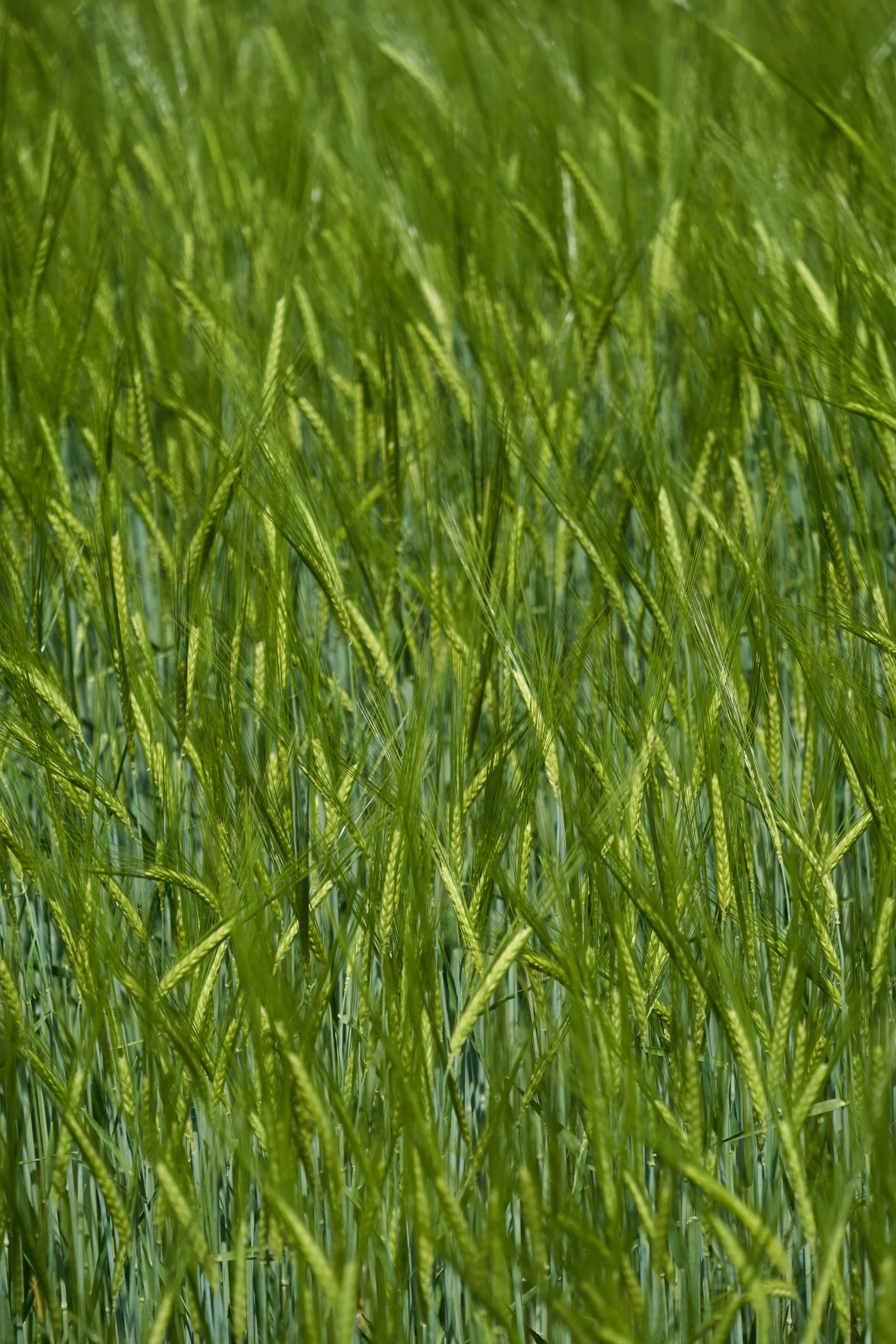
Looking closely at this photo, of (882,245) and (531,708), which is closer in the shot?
(531,708)

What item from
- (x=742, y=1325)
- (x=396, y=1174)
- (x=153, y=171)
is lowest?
(x=742, y=1325)

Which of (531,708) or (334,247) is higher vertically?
(334,247)

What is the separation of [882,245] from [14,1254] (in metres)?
1.21

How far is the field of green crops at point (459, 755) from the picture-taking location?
645 millimetres

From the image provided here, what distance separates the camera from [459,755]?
2.56 ft

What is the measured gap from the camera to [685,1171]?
1.90 feet

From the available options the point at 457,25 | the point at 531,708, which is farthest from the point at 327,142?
the point at 531,708

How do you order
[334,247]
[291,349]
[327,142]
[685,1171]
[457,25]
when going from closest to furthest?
1. [685,1171]
2. [291,349]
3. [334,247]
4. [327,142]
5. [457,25]

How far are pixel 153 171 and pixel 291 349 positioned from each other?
0.65 metres

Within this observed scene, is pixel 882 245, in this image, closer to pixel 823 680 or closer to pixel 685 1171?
pixel 823 680

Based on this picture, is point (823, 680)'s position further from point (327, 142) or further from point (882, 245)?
point (327, 142)

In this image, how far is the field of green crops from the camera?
0.65 meters

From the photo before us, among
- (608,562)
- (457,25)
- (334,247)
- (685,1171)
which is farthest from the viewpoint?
(457,25)

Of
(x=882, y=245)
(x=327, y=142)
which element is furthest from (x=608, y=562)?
(x=327, y=142)
